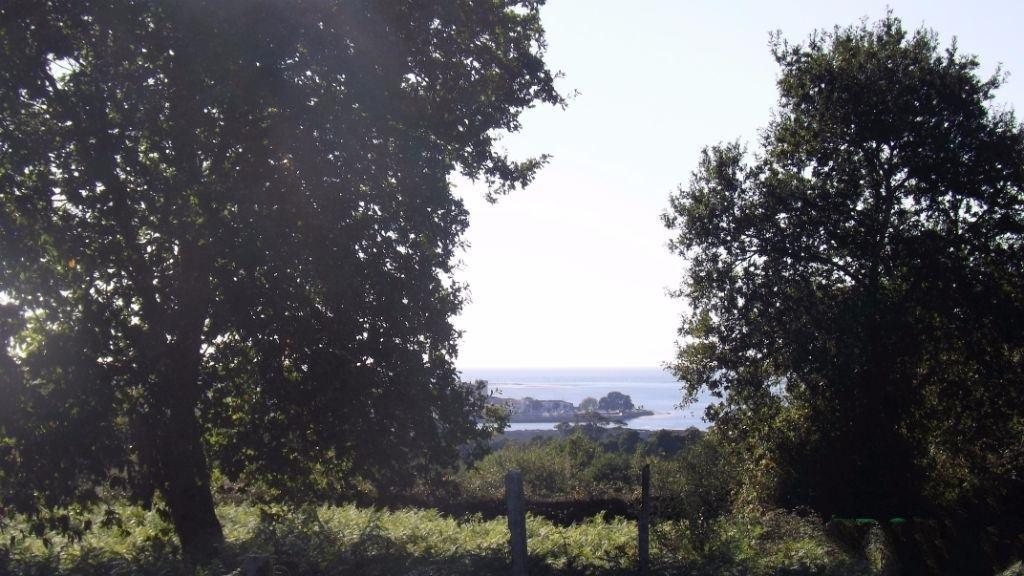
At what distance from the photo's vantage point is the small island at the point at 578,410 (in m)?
48.9

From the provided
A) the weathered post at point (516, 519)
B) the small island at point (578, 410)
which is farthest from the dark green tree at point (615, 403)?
the weathered post at point (516, 519)

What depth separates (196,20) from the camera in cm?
1072

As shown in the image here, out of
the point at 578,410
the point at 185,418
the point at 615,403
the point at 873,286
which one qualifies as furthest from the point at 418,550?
the point at 615,403

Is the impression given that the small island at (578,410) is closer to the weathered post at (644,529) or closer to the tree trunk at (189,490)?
the tree trunk at (189,490)

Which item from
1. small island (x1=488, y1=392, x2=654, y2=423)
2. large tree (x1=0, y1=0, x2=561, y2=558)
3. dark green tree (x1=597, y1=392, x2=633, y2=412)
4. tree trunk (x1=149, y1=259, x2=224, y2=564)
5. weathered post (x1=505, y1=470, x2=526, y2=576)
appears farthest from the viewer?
dark green tree (x1=597, y1=392, x2=633, y2=412)

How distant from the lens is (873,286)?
17922mm

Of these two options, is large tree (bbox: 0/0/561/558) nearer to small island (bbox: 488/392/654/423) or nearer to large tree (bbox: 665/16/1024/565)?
large tree (bbox: 665/16/1024/565)

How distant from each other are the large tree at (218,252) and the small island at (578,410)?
34.2 meters

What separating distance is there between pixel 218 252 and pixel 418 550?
4.59 meters

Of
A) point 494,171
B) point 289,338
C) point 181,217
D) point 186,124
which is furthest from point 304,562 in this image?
point 494,171

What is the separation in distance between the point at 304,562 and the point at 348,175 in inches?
192

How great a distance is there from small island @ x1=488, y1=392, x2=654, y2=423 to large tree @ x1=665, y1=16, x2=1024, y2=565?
87.8 ft

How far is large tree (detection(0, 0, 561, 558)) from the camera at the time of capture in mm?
10625

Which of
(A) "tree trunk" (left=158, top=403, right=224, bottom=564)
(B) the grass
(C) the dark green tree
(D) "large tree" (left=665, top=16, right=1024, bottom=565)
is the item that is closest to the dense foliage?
(B) the grass
